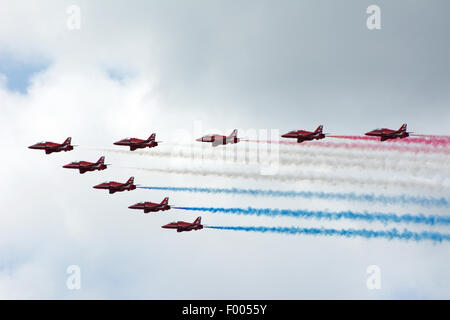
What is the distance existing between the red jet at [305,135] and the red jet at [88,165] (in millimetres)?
32663

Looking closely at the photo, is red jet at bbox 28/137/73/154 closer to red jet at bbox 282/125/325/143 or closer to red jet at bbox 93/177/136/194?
red jet at bbox 93/177/136/194

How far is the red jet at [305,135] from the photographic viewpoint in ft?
488

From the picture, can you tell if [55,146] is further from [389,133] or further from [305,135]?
[389,133]

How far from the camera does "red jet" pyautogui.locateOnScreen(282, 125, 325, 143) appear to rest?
14862 cm

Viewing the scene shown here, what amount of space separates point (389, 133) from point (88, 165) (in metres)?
52.4

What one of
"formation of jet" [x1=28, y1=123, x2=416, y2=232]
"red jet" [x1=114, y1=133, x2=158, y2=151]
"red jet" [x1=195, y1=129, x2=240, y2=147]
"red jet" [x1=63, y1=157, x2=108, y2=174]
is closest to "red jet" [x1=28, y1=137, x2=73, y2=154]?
"formation of jet" [x1=28, y1=123, x2=416, y2=232]

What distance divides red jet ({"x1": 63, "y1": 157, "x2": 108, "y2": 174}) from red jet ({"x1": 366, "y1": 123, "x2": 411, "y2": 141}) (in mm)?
46364

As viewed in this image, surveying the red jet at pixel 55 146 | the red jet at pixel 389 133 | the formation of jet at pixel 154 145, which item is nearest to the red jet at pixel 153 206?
the formation of jet at pixel 154 145

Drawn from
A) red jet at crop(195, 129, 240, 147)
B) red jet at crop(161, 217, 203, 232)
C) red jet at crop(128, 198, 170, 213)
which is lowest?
red jet at crop(161, 217, 203, 232)

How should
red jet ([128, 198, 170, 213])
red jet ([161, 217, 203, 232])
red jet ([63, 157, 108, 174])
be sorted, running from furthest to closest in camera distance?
red jet ([161, 217, 203, 232])
red jet ([128, 198, 170, 213])
red jet ([63, 157, 108, 174])

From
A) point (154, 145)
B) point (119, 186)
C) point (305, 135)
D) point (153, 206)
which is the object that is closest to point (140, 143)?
point (154, 145)

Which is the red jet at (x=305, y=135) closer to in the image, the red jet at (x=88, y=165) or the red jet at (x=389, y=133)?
the red jet at (x=389, y=133)
